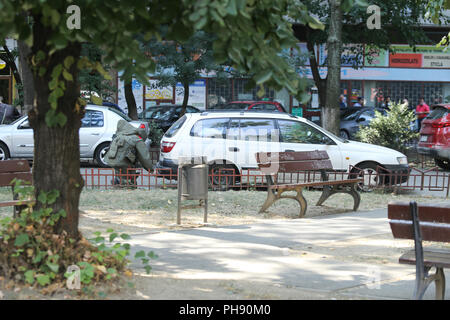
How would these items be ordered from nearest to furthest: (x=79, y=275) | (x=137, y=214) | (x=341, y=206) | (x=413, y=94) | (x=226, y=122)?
(x=79, y=275)
(x=137, y=214)
(x=341, y=206)
(x=226, y=122)
(x=413, y=94)

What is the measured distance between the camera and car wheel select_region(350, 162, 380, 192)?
13625mm

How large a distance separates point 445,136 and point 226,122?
6.96 m

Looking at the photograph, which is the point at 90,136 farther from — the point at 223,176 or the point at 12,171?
the point at 12,171

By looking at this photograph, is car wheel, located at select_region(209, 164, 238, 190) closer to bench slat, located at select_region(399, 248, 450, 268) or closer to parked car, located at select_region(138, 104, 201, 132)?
bench slat, located at select_region(399, 248, 450, 268)

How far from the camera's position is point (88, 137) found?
17984mm

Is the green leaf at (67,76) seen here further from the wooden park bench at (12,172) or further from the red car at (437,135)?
the red car at (437,135)

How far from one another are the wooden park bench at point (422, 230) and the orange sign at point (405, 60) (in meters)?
30.7

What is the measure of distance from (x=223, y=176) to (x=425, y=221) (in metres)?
7.89

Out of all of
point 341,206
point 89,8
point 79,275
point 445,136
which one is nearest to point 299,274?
point 79,275

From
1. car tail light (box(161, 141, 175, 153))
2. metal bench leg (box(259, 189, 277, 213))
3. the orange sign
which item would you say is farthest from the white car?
the orange sign

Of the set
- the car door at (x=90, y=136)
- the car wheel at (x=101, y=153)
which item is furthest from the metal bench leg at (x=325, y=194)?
the car door at (x=90, y=136)

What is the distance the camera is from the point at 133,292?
5641mm

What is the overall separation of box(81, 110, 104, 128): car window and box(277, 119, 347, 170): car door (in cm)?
584
